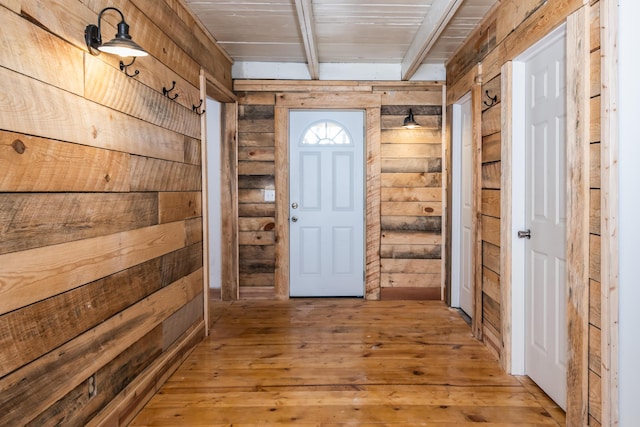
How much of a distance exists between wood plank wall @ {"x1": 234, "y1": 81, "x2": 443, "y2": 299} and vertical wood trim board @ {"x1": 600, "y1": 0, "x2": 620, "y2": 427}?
8.93ft

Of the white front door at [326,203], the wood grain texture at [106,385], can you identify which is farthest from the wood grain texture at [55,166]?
the white front door at [326,203]

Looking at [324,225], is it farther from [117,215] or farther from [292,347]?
[117,215]

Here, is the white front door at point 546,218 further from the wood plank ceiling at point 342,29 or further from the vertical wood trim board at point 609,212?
the wood plank ceiling at point 342,29

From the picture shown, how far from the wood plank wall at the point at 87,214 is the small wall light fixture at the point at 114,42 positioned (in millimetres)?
42

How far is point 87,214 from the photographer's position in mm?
1823

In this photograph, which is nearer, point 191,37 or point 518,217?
point 518,217

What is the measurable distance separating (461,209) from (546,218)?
1676 millimetres

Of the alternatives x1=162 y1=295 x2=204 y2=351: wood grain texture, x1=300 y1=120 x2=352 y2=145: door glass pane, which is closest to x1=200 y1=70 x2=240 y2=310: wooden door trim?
x1=300 y1=120 x2=352 y2=145: door glass pane

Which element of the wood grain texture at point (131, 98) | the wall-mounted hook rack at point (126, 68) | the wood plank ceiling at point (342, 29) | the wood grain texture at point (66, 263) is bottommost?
the wood grain texture at point (66, 263)

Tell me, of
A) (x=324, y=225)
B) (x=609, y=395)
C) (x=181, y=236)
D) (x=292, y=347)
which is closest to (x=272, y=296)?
(x=324, y=225)

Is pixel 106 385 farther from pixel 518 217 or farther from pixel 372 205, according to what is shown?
pixel 372 205

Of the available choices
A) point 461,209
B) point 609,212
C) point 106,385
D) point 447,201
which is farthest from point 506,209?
point 106,385

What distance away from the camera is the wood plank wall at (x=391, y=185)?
444 cm

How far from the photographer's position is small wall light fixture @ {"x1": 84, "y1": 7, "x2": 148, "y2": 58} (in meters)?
1.78
